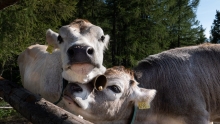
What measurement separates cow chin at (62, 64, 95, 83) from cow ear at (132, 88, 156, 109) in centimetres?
63

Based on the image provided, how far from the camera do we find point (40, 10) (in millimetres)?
15383

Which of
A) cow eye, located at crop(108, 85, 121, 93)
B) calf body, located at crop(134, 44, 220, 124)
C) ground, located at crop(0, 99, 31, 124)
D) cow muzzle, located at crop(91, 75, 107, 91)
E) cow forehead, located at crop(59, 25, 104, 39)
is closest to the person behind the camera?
cow muzzle, located at crop(91, 75, 107, 91)

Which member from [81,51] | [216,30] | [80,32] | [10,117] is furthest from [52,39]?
[216,30]

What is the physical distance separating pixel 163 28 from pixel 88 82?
54.1 feet

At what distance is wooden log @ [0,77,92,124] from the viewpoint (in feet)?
8.34

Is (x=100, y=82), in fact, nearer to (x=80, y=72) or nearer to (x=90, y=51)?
(x=80, y=72)

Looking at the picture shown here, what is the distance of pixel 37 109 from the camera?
3.08 m

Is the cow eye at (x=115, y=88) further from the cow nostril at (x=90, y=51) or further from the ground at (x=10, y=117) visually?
the ground at (x=10, y=117)

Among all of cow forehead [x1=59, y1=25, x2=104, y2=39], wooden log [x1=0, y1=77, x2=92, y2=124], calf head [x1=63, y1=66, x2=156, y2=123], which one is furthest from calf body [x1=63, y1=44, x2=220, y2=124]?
cow forehead [x1=59, y1=25, x2=104, y2=39]

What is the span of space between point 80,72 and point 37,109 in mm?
901

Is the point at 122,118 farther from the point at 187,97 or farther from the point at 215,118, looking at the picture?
the point at 215,118

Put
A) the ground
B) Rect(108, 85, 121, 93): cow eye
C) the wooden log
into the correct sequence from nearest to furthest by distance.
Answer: the wooden log, Rect(108, 85, 121, 93): cow eye, the ground

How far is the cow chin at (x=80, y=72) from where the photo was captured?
12.4 ft

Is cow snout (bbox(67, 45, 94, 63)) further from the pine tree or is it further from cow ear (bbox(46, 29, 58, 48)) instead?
the pine tree
